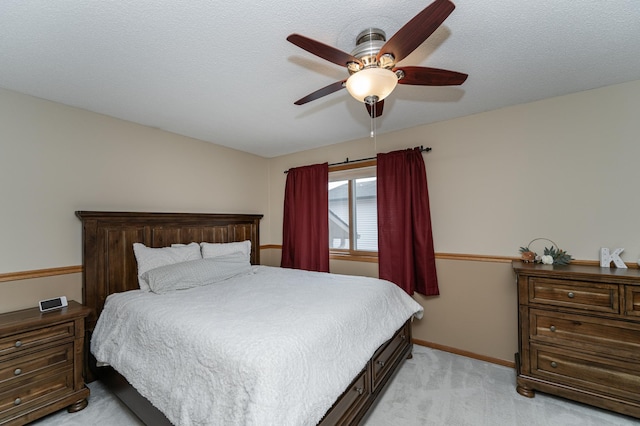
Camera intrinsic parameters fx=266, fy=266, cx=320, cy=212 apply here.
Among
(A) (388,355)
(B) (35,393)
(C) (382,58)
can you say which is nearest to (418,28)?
(C) (382,58)

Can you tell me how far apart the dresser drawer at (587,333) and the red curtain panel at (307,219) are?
221 cm

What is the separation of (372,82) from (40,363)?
9.31ft

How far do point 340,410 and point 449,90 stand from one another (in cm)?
248

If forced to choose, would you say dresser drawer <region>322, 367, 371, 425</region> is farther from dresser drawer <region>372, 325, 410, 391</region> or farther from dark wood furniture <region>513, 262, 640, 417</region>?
dark wood furniture <region>513, 262, 640, 417</region>

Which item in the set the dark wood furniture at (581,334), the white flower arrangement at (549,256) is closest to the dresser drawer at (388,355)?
the dark wood furniture at (581,334)

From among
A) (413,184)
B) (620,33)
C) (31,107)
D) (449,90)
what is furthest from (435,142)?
(31,107)

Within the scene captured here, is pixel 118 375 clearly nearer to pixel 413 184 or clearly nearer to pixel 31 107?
pixel 31 107

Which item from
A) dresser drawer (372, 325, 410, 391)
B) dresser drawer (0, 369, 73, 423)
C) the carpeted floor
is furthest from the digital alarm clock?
dresser drawer (372, 325, 410, 391)

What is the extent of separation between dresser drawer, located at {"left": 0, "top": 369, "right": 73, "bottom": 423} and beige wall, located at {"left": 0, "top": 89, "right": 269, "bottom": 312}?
647mm

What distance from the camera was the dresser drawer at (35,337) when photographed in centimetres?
173

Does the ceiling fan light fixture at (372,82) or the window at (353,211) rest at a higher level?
the ceiling fan light fixture at (372,82)

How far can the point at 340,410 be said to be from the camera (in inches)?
61.4

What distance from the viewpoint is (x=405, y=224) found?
9.75ft

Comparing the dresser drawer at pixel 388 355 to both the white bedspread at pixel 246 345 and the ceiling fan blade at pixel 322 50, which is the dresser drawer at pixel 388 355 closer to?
the white bedspread at pixel 246 345
